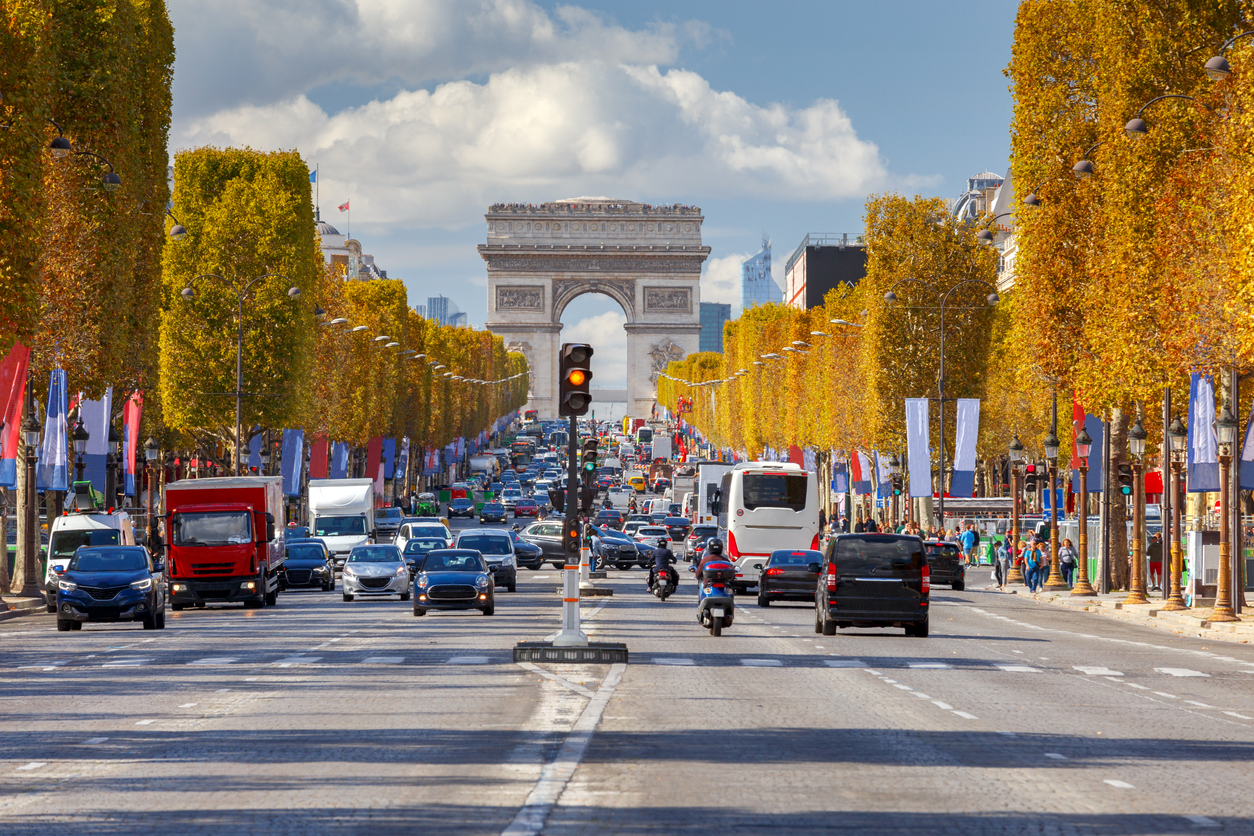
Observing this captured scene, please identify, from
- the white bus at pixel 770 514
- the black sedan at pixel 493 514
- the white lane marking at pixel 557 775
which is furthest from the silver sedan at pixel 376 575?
the black sedan at pixel 493 514

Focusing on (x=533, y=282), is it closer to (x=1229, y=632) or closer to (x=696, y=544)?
(x=696, y=544)

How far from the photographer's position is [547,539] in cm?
5984

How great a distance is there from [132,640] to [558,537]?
34.2m

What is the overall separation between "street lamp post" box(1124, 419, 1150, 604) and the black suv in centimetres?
1354

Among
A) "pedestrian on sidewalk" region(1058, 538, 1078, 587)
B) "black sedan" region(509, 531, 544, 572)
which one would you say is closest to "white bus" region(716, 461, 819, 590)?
"pedestrian on sidewalk" region(1058, 538, 1078, 587)

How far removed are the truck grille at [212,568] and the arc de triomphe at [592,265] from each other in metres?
136

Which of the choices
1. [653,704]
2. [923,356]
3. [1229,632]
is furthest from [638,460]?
[653,704]

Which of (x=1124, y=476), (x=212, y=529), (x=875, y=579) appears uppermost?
(x=1124, y=476)

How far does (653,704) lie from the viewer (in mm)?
16375

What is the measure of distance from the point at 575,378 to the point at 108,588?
36.6 ft

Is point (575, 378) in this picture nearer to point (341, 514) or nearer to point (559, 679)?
point (559, 679)

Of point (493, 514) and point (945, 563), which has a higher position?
point (493, 514)

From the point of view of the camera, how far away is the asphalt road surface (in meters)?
10.0

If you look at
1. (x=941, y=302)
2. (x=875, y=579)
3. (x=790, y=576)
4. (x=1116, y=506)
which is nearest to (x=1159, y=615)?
(x=790, y=576)
